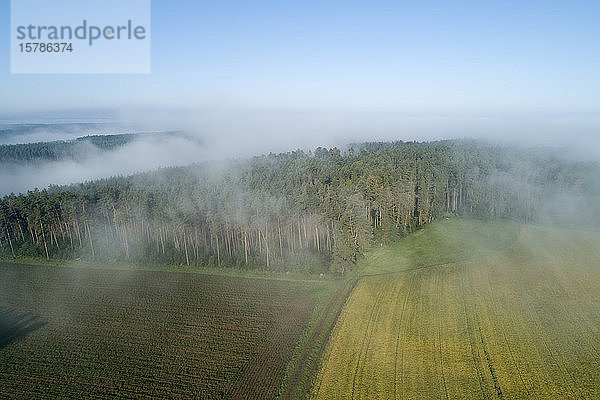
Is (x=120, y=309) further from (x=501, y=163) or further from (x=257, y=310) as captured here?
(x=501, y=163)

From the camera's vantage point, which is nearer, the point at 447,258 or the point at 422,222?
the point at 447,258

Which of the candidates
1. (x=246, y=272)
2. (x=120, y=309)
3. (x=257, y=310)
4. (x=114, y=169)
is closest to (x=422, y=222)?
(x=246, y=272)

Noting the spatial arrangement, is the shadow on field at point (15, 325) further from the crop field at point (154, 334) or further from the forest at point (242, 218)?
the forest at point (242, 218)

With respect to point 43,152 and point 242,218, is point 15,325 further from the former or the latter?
point 43,152

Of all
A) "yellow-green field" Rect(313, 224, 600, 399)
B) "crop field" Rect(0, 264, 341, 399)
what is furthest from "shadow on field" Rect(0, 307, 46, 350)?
"yellow-green field" Rect(313, 224, 600, 399)

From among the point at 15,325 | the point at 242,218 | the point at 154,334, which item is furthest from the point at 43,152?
the point at 154,334

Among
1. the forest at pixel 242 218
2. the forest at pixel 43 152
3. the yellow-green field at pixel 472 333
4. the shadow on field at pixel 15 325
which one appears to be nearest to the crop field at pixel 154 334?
the shadow on field at pixel 15 325

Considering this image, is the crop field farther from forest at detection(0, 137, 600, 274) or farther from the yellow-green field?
forest at detection(0, 137, 600, 274)
